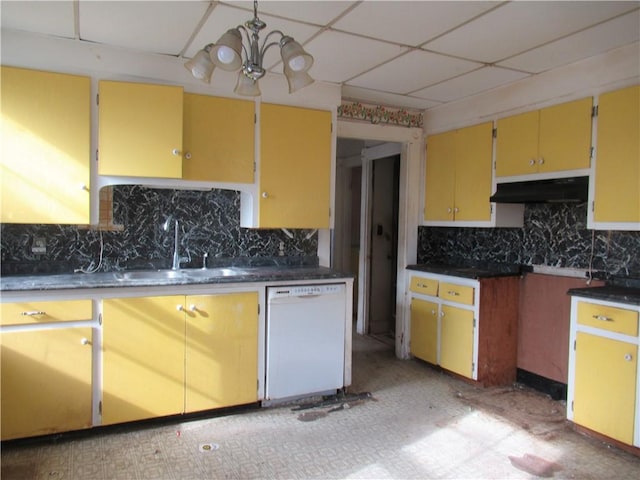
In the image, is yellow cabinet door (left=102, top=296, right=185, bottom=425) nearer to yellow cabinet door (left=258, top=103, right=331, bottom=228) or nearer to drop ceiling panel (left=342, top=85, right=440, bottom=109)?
yellow cabinet door (left=258, top=103, right=331, bottom=228)

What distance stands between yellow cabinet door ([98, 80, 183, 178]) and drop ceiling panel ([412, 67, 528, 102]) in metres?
1.94

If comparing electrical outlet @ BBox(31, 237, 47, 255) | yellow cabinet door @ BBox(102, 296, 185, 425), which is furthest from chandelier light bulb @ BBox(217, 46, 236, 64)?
electrical outlet @ BBox(31, 237, 47, 255)

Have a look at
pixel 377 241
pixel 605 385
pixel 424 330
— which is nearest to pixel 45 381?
pixel 424 330

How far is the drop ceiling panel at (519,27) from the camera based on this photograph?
7.05ft

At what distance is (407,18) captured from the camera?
228cm

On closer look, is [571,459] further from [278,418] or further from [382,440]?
[278,418]

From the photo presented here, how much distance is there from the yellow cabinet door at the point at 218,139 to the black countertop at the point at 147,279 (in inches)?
26.6

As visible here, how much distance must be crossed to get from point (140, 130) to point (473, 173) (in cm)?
254

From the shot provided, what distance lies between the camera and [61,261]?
294 centimetres

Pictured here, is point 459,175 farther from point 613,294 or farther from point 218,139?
point 218,139

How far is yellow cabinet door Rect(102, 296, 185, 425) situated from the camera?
257 cm

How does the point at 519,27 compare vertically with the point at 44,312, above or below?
above

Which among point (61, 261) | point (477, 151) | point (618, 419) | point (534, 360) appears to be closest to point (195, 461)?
point (61, 261)

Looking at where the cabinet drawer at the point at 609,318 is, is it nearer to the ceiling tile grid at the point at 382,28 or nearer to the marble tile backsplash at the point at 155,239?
the ceiling tile grid at the point at 382,28
